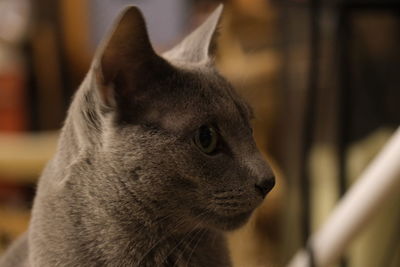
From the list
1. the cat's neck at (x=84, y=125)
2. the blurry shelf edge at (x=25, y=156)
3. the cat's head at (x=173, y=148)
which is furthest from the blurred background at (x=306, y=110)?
the cat's neck at (x=84, y=125)

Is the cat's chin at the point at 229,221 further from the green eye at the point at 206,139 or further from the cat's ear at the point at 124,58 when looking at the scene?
the cat's ear at the point at 124,58

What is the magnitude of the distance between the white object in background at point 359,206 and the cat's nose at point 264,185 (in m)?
0.15

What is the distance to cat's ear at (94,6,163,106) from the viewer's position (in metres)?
0.67

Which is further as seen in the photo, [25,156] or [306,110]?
[25,156]

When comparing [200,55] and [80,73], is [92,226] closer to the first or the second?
[200,55]

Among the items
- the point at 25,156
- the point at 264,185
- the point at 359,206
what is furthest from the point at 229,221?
the point at 25,156

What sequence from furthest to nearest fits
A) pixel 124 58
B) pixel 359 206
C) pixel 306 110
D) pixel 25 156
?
pixel 25 156
pixel 306 110
pixel 359 206
pixel 124 58

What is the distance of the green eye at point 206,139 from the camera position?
0.74m

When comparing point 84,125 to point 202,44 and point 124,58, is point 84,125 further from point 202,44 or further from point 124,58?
point 202,44

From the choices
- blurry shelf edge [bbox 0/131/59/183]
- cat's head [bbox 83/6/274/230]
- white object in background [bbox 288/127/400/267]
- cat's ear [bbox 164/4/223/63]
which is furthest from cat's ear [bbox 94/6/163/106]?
blurry shelf edge [bbox 0/131/59/183]

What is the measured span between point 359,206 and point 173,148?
287mm

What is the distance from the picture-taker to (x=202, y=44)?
90 cm

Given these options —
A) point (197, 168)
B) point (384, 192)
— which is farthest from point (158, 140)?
point (384, 192)

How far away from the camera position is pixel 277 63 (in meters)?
1.77
